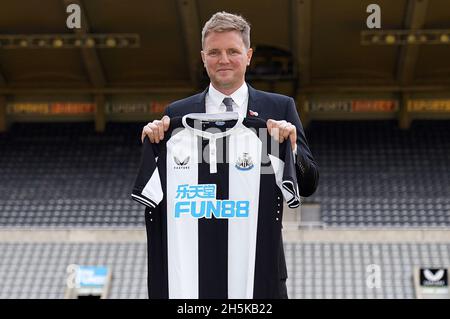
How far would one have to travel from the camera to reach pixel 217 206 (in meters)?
3.41

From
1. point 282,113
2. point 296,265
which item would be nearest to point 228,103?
point 282,113

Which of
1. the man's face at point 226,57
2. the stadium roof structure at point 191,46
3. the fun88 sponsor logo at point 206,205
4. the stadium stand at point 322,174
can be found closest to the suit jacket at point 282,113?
the man's face at point 226,57

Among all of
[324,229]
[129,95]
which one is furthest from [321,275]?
[129,95]

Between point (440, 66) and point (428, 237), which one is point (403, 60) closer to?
point (440, 66)

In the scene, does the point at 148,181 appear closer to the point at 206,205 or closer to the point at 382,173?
the point at 206,205

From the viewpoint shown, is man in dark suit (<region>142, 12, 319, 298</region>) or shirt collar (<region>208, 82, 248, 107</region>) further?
shirt collar (<region>208, 82, 248, 107</region>)

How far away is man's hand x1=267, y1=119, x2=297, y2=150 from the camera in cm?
338

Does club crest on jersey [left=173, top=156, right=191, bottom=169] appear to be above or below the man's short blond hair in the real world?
below

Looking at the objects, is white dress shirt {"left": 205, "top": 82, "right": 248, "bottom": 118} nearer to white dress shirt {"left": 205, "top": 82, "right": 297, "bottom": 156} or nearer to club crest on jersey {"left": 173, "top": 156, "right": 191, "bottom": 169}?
white dress shirt {"left": 205, "top": 82, "right": 297, "bottom": 156}

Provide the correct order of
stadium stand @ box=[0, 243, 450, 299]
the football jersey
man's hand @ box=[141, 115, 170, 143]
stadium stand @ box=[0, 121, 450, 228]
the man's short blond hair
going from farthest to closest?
stadium stand @ box=[0, 121, 450, 228] < stadium stand @ box=[0, 243, 450, 299] < man's hand @ box=[141, 115, 170, 143] < the football jersey < the man's short blond hair

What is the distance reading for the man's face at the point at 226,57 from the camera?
3295mm

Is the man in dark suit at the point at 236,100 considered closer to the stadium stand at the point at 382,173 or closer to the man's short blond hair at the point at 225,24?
the man's short blond hair at the point at 225,24

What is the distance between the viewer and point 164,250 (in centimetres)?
345

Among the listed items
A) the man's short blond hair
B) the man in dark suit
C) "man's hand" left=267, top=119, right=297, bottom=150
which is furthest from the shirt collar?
the man's short blond hair
